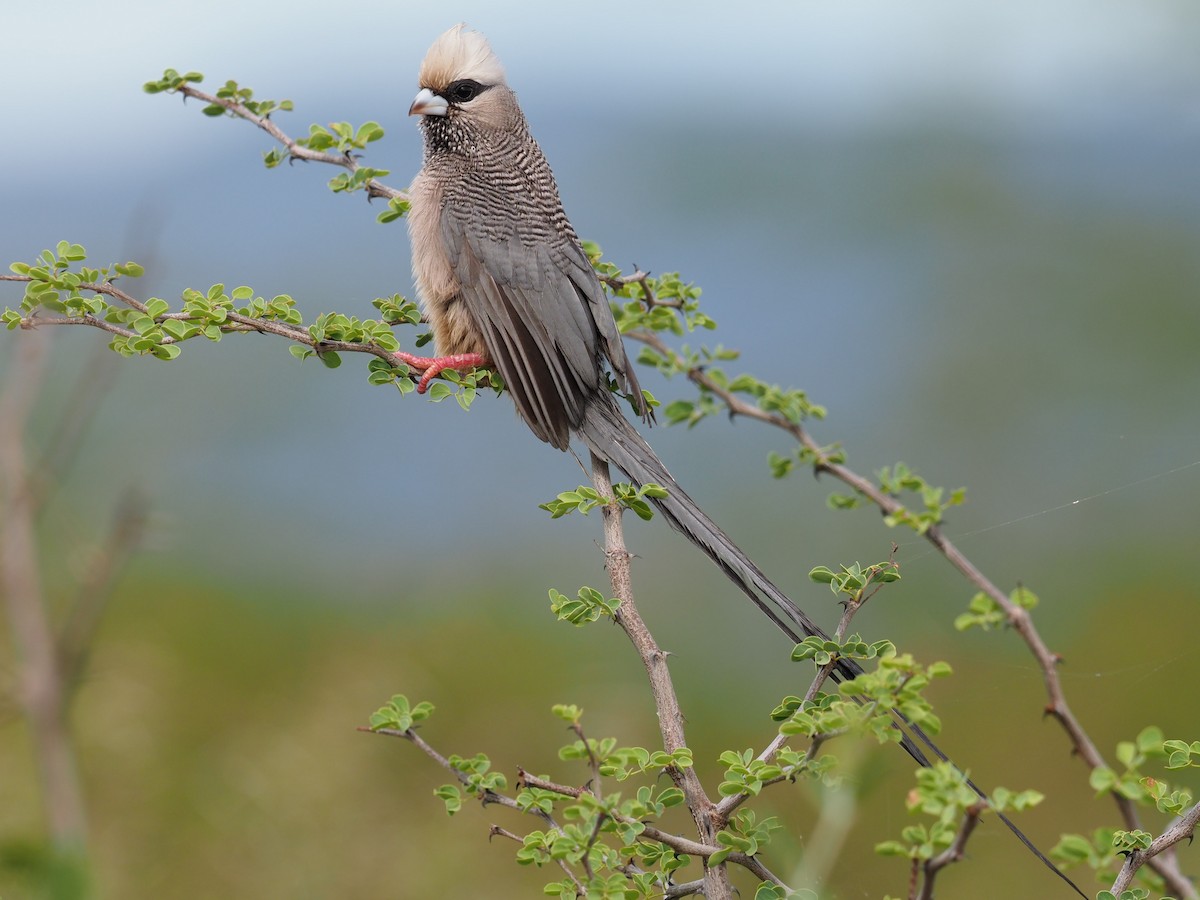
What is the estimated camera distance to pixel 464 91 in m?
3.54

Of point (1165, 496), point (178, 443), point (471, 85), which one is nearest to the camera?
point (471, 85)

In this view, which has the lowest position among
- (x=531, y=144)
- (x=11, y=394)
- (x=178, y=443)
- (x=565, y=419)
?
(x=11, y=394)

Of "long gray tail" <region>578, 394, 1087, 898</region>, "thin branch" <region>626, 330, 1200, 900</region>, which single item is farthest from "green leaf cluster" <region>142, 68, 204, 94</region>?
"thin branch" <region>626, 330, 1200, 900</region>

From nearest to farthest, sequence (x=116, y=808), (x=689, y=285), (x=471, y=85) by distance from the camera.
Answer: (x=689, y=285) → (x=471, y=85) → (x=116, y=808)

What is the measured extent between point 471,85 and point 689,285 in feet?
4.21

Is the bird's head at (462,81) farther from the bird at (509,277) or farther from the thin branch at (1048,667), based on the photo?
the thin branch at (1048,667)

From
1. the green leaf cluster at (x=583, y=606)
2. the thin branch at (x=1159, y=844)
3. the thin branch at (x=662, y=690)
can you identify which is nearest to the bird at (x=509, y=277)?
the thin branch at (x=662, y=690)

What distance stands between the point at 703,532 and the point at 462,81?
1994 mm

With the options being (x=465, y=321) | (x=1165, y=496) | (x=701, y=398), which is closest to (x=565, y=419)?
(x=701, y=398)

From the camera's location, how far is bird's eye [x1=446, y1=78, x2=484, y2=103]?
11.6ft

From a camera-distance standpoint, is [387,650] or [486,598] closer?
[387,650]

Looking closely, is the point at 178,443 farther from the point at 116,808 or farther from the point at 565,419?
the point at 565,419

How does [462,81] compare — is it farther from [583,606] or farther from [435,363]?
[583,606]

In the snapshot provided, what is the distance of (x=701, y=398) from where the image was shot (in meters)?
2.79
